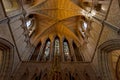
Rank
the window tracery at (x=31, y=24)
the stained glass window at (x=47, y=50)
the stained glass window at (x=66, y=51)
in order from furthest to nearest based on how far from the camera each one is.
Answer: the window tracery at (x=31, y=24) < the stained glass window at (x=47, y=50) < the stained glass window at (x=66, y=51)

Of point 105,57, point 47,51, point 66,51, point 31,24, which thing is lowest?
point 66,51

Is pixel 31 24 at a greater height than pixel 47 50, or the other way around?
pixel 31 24

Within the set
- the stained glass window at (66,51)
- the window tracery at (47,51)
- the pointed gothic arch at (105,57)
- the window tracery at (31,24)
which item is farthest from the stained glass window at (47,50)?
the pointed gothic arch at (105,57)

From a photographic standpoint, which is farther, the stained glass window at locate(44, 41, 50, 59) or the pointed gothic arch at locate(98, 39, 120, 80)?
the stained glass window at locate(44, 41, 50, 59)

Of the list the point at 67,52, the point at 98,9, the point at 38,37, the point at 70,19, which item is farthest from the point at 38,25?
the point at 98,9

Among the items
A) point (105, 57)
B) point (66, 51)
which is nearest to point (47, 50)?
point (66, 51)

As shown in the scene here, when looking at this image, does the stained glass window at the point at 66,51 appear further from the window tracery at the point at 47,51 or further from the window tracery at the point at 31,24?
the window tracery at the point at 31,24

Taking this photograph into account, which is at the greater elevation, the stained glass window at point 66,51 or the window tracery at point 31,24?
the window tracery at point 31,24

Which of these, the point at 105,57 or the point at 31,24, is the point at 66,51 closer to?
the point at 31,24

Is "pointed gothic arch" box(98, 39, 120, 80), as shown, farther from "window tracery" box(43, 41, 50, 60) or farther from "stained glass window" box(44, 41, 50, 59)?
"stained glass window" box(44, 41, 50, 59)

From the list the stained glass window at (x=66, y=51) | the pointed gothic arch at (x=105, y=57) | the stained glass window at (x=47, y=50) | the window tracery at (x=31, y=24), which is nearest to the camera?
the pointed gothic arch at (x=105, y=57)

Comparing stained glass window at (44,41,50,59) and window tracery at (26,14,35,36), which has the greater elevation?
window tracery at (26,14,35,36)

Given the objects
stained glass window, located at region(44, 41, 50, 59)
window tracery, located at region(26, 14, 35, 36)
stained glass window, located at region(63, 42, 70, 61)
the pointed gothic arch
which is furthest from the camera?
window tracery, located at region(26, 14, 35, 36)

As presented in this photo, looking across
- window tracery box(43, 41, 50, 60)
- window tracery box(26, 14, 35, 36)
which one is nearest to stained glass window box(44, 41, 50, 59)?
window tracery box(43, 41, 50, 60)
